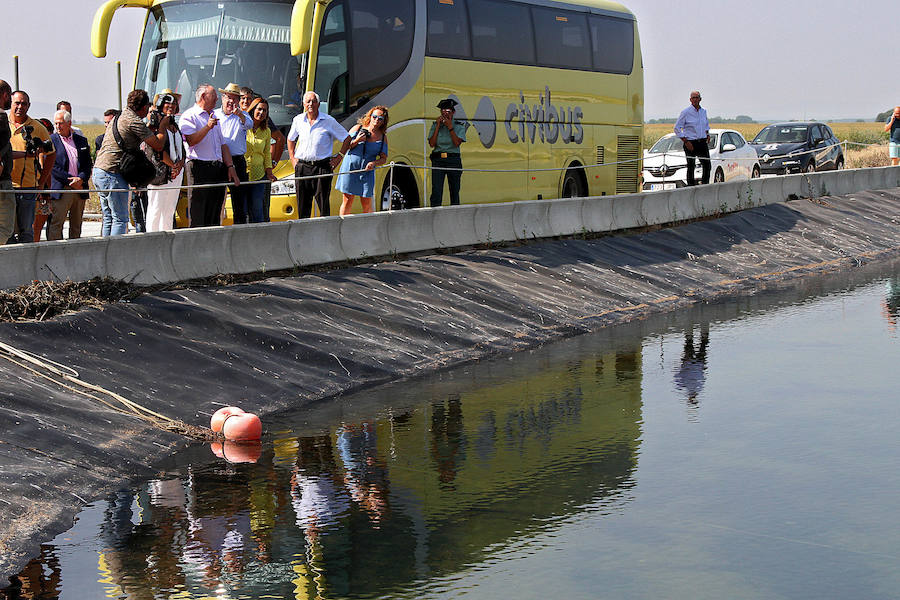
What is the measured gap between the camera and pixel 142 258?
13.7 meters

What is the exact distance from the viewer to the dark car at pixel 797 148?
41.9m

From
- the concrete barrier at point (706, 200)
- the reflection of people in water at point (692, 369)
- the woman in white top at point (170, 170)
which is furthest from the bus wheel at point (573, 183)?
the woman in white top at point (170, 170)

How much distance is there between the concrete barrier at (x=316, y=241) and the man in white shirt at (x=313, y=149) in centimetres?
99

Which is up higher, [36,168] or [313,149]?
[313,149]

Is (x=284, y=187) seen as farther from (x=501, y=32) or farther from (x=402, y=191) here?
(x=501, y=32)

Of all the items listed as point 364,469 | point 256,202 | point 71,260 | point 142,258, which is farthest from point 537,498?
point 256,202

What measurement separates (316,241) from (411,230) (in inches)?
79.8

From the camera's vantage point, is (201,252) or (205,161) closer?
(201,252)

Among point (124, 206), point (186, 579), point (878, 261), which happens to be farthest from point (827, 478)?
point (878, 261)

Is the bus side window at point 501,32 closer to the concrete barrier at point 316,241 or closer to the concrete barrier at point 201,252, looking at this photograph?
the concrete barrier at point 316,241

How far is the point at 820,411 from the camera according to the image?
37.3ft

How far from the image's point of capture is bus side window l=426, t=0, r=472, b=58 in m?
22.5

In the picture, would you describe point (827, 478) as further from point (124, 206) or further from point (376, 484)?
point (124, 206)

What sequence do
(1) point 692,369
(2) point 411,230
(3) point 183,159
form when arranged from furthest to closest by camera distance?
1. (2) point 411,230
2. (3) point 183,159
3. (1) point 692,369
